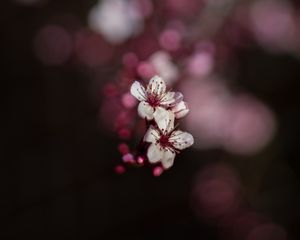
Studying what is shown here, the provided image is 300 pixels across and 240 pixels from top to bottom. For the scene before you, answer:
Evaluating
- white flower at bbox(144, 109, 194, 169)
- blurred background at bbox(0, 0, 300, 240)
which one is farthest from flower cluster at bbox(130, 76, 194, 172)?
blurred background at bbox(0, 0, 300, 240)

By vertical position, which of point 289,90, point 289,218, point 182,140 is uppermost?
point 289,90

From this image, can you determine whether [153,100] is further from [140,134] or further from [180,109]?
[140,134]

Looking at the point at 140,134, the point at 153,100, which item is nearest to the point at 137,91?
the point at 153,100

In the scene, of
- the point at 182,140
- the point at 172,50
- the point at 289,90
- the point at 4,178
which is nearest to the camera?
the point at 182,140

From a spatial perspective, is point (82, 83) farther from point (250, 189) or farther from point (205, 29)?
point (250, 189)

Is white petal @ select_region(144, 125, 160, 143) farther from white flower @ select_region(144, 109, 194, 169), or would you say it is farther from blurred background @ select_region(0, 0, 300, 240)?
blurred background @ select_region(0, 0, 300, 240)

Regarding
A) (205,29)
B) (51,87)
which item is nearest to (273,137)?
(205,29)
